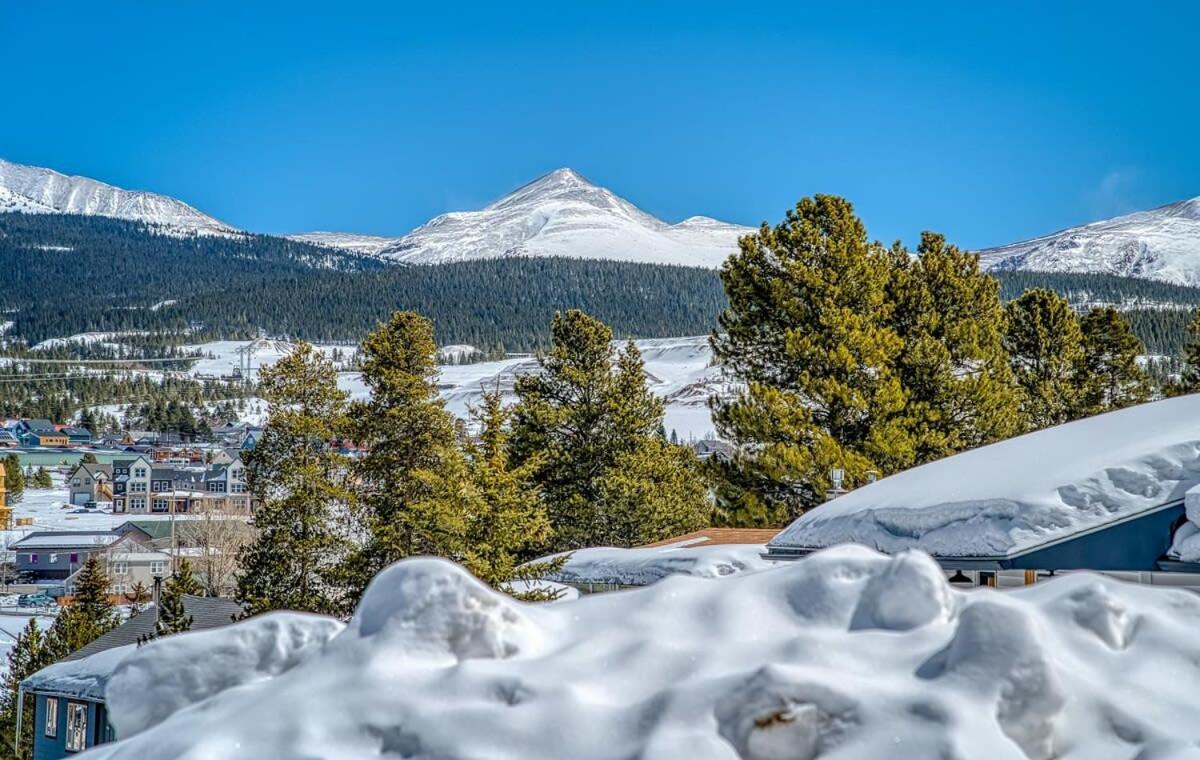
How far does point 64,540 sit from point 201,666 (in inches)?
2959

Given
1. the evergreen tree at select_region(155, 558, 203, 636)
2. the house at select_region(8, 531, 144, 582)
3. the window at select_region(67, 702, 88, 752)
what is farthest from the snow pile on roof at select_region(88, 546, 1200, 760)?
the house at select_region(8, 531, 144, 582)

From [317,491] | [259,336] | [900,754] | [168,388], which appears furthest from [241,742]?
[259,336]

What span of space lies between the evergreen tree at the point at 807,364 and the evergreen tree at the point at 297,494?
7547mm

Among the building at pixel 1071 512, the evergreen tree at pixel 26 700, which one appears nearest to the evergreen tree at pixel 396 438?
the evergreen tree at pixel 26 700

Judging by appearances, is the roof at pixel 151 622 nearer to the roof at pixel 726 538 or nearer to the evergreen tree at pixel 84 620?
the evergreen tree at pixel 84 620

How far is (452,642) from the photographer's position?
331cm

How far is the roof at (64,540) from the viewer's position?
69.1 m

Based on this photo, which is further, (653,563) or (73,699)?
(73,699)

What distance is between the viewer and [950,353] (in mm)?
20047

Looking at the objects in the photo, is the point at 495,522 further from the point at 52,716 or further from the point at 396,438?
the point at 52,716

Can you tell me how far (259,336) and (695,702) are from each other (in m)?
203

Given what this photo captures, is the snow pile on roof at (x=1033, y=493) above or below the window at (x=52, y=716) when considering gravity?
above

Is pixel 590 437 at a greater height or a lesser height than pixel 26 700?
greater

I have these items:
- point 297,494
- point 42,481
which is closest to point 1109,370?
point 297,494
